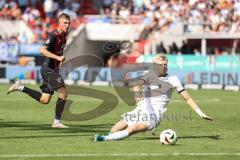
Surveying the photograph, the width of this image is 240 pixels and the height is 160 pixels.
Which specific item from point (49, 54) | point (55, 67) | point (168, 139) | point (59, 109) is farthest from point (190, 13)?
point (168, 139)

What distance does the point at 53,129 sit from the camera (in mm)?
17188

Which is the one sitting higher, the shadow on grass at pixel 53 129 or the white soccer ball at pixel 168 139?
the white soccer ball at pixel 168 139

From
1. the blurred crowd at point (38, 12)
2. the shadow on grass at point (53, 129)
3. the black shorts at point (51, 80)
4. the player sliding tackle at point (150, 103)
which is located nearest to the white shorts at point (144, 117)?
the player sliding tackle at point (150, 103)

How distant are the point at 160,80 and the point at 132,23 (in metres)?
32.8

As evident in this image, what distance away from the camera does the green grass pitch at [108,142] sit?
12.8 m

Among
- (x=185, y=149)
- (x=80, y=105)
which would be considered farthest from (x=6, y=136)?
(x=80, y=105)

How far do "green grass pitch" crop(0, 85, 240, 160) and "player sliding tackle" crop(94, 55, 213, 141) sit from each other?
9.9 inches

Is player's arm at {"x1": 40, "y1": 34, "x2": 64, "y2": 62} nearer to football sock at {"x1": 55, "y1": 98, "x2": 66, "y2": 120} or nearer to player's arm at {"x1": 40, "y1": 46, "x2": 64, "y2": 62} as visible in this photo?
player's arm at {"x1": 40, "y1": 46, "x2": 64, "y2": 62}

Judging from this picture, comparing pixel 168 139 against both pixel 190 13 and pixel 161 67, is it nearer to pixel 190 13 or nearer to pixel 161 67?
pixel 161 67

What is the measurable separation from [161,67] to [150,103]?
2.27 feet

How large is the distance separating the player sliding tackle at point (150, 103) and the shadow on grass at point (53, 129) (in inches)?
68.0

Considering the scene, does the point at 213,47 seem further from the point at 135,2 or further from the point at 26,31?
the point at 26,31

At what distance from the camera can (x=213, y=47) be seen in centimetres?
4600

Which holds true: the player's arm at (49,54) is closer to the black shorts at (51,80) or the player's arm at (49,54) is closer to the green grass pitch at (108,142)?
the black shorts at (51,80)
